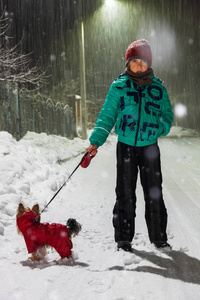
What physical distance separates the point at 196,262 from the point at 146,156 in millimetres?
1063

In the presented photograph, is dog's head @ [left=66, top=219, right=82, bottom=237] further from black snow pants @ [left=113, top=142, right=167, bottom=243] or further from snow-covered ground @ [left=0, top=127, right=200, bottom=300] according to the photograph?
black snow pants @ [left=113, top=142, right=167, bottom=243]

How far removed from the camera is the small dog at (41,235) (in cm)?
257

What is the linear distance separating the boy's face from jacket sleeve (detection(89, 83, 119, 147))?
0.84 ft

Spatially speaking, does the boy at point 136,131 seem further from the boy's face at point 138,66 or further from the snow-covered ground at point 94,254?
the snow-covered ground at point 94,254

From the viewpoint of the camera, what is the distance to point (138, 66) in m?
2.92

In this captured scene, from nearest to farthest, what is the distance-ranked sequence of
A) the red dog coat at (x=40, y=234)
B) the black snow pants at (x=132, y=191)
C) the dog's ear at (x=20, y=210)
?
the red dog coat at (x=40, y=234), the dog's ear at (x=20, y=210), the black snow pants at (x=132, y=191)

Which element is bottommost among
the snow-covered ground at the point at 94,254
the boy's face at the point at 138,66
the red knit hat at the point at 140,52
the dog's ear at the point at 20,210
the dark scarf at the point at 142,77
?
the snow-covered ground at the point at 94,254

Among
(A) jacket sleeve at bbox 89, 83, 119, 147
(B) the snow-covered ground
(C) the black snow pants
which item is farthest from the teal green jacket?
(B) the snow-covered ground

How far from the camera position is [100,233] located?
11.4 feet

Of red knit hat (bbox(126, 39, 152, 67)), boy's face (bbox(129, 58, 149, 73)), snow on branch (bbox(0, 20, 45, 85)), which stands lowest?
boy's face (bbox(129, 58, 149, 73))

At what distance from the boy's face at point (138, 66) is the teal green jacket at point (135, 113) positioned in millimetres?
115

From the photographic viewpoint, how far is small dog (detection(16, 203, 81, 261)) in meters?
2.57

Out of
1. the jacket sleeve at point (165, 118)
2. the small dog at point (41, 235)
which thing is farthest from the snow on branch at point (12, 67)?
the small dog at point (41, 235)

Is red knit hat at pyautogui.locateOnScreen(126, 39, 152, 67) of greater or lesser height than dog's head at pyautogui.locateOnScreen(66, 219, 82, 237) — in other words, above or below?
above
